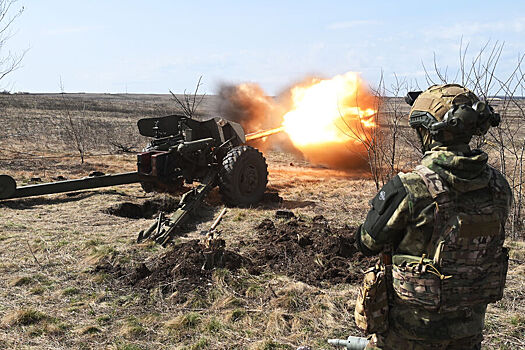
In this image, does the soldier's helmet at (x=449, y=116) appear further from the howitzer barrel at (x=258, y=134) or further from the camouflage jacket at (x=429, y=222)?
the howitzer barrel at (x=258, y=134)

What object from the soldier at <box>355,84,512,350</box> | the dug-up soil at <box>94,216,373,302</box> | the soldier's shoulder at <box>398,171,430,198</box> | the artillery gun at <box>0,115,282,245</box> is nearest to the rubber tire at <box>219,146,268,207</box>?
the artillery gun at <box>0,115,282,245</box>

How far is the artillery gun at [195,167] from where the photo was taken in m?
9.30

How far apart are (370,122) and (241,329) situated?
407 inches

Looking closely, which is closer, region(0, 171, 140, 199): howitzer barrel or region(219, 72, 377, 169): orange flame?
region(0, 171, 140, 199): howitzer barrel

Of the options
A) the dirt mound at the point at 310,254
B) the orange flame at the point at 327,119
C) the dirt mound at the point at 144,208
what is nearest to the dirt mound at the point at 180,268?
the dirt mound at the point at 310,254

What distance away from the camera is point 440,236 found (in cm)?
247

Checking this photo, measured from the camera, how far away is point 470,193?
8.12 ft

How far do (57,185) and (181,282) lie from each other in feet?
16.6

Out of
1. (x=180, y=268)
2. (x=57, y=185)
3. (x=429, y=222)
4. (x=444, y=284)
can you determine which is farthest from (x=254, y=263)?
(x=57, y=185)

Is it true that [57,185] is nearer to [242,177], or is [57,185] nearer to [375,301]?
[242,177]

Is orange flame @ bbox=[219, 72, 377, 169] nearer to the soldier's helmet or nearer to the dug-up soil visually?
the dug-up soil

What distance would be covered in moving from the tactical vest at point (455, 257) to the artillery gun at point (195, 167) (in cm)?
635

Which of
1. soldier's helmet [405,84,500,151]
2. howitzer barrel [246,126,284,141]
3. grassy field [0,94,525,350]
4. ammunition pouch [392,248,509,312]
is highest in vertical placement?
soldier's helmet [405,84,500,151]

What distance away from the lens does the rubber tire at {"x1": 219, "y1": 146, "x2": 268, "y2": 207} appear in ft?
30.7
